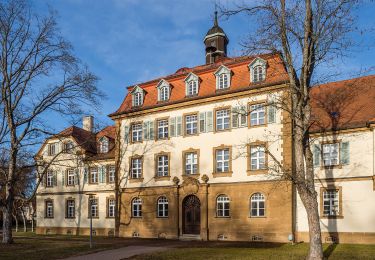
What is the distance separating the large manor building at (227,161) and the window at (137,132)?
0.09 meters

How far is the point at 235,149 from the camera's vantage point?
2522 cm

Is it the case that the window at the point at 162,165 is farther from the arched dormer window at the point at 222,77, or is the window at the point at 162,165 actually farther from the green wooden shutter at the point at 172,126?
the arched dormer window at the point at 222,77

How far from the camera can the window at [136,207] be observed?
29.1 metres

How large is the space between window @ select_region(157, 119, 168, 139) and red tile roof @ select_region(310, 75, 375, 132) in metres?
9.60

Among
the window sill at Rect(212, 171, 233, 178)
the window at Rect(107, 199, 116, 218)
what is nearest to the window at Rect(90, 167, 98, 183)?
the window at Rect(107, 199, 116, 218)

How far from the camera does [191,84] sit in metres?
28.2

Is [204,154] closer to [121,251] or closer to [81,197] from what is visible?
[121,251]

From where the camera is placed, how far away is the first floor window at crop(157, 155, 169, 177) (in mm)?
28062

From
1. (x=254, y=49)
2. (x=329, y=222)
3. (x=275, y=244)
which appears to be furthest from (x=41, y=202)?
(x=254, y=49)

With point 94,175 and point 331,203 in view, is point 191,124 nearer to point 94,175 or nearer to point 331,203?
point 331,203

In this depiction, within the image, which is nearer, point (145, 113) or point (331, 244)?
point (331, 244)

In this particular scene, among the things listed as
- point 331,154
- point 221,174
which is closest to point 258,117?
point 221,174

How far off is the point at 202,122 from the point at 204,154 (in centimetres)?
204

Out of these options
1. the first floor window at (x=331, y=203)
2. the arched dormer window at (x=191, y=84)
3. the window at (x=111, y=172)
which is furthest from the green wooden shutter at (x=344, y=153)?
the window at (x=111, y=172)
